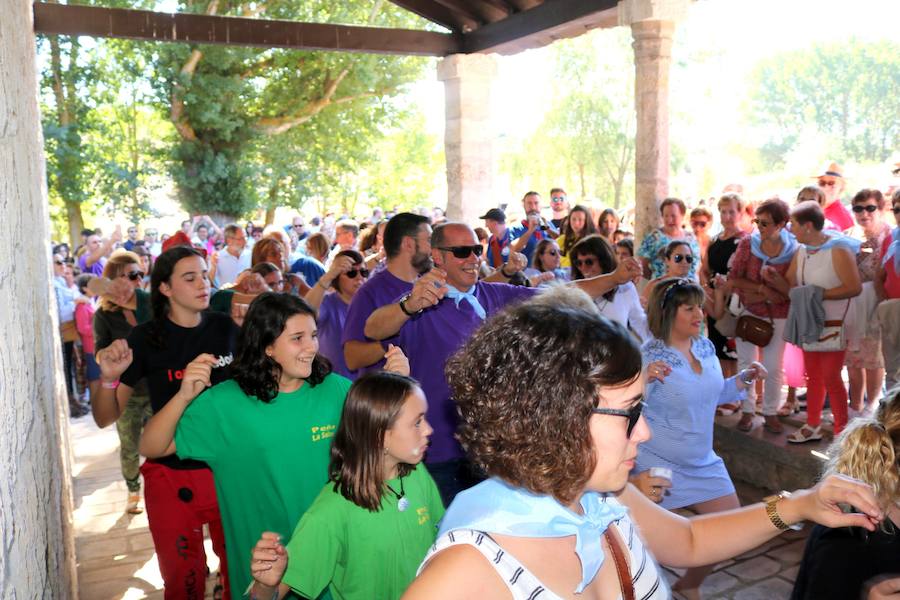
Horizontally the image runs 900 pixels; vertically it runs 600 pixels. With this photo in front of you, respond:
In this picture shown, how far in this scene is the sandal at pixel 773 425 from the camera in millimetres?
6184

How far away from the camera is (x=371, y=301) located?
4133mm

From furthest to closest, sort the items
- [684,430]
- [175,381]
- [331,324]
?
[331,324] < [684,430] < [175,381]

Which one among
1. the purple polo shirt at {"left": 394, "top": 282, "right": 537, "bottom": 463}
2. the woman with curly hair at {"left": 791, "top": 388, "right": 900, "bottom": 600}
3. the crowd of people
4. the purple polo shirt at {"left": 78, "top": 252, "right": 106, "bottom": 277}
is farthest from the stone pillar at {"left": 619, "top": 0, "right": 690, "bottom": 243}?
the purple polo shirt at {"left": 78, "top": 252, "right": 106, "bottom": 277}

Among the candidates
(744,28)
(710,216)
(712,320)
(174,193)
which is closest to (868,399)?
(712,320)

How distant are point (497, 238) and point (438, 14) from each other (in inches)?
158

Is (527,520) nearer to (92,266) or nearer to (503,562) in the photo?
(503,562)

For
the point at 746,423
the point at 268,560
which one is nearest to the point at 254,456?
the point at 268,560

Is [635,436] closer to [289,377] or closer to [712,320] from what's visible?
[289,377]

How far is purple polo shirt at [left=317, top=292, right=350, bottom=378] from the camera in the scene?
549 cm

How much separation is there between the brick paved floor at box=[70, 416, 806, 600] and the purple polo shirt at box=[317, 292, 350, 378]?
5.01ft

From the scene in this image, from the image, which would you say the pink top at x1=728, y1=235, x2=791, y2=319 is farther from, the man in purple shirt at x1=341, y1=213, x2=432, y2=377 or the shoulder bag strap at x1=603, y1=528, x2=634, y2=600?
the shoulder bag strap at x1=603, y1=528, x2=634, y2=600

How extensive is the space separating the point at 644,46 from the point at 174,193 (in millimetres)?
19470

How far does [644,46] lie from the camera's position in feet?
27.1

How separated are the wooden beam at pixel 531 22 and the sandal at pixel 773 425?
4725 mm
